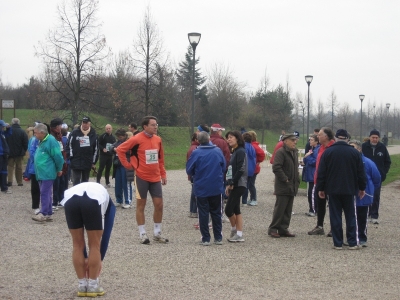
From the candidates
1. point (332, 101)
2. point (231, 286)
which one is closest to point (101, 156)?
point (231, 286)

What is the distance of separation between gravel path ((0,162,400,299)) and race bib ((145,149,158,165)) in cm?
140

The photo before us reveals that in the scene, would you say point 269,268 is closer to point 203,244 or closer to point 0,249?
point 203,244

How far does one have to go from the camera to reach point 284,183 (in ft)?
35.3

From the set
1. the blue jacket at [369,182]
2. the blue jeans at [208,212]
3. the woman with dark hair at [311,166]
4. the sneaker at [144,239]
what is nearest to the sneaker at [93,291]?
the sneaker at [144,239]

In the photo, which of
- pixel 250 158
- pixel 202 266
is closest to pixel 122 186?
pixel 250 158

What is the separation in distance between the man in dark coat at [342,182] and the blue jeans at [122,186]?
19.6 feet

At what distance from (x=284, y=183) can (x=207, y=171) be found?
1.83 m

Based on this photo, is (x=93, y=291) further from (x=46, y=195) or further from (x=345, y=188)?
(x=46, y=195)

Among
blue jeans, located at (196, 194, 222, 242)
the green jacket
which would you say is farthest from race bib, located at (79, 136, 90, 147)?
blue jeans, located at (196, 194, 222, 242)

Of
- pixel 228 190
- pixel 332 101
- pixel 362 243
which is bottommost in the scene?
pixel 362 243

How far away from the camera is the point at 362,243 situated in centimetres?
997

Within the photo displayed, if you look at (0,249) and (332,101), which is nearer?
(0,249)

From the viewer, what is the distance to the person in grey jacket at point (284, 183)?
35.0 ft

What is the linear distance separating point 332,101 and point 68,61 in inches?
1386
